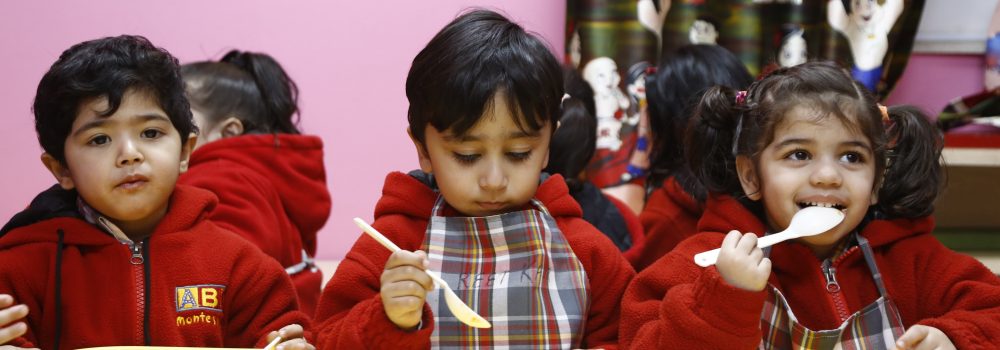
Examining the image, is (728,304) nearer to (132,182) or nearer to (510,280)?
(510,280)

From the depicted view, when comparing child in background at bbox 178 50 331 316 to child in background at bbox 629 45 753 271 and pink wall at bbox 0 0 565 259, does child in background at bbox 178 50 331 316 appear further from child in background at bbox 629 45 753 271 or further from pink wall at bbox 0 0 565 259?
child in background at bbox 629 45 753 271

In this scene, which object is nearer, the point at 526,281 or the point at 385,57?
the point at 526,281

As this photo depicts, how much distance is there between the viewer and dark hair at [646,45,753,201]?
183 cm

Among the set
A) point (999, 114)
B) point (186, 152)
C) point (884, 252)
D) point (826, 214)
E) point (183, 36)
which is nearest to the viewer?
point (826, 214)

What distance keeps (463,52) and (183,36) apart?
1.54m

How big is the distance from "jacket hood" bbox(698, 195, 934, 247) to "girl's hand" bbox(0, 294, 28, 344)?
2.79 feet

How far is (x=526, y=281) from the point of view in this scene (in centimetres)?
121

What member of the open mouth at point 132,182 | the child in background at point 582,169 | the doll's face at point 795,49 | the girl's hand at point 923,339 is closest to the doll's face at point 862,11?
the doll's face at point 795,49

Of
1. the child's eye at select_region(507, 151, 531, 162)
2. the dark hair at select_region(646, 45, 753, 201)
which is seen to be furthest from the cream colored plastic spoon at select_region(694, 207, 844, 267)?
the dark hair at select_region(646, 45, 753, 201)

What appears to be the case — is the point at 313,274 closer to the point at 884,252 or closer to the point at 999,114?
the point at 884,252

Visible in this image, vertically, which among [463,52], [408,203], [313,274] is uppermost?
Result: [463,52]

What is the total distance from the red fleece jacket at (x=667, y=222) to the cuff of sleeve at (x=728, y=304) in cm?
63

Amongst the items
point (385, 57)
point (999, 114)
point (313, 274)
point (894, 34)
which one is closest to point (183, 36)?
point (385, 57)

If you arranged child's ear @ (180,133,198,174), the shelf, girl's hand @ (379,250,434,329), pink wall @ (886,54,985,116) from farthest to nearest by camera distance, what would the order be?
pink wall @ (886,54,985,116) < the shelf < child's ear @ (180,133,198,174) < girl's hand @ (379,250,434,329)
